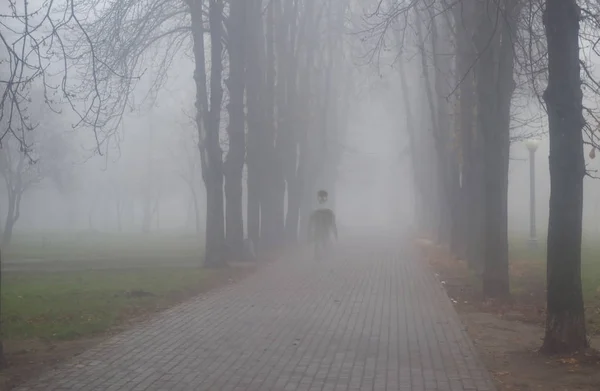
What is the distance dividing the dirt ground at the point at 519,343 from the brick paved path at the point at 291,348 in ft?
1.07

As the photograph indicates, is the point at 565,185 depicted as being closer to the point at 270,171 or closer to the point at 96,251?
the point at 270,171

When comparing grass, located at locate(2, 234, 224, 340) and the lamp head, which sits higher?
the lamp head

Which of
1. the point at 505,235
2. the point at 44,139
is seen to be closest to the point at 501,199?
the point at 505,235

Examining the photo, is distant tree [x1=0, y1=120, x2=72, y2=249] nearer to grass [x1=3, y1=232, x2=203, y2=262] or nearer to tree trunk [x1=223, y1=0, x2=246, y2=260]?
grass [x1=3, y1=232, x2=203, y2=262]

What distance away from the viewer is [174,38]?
2631cm

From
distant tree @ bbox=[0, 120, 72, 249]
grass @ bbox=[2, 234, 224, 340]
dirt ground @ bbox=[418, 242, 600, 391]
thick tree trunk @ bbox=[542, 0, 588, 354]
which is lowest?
dirt ground @ bbox=[418, 242, 600, 391]

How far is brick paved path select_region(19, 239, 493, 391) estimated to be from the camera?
26.8ft

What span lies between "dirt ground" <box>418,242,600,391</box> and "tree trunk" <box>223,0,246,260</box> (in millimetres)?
7450

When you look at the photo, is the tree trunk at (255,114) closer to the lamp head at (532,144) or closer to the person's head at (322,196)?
the person's head at (322,196)

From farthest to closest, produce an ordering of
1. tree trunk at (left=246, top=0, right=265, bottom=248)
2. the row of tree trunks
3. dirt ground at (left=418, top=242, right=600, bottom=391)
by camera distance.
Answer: tree trunk at (left=246, top=0, right=265, bottom=248) → the row of tree trunks → dirt ground at (left=418, top=242, right=600, bottom=391)

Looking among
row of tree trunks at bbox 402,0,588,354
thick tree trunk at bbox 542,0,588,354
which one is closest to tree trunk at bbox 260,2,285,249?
row of tree trunks at bbox 402,0,588,354

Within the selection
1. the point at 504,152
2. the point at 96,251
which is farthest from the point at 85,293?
the point at 96,251

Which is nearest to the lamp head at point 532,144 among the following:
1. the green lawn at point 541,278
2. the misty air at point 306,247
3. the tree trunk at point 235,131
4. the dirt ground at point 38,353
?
the misty air at point 306,247

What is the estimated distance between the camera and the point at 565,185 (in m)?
9.42
